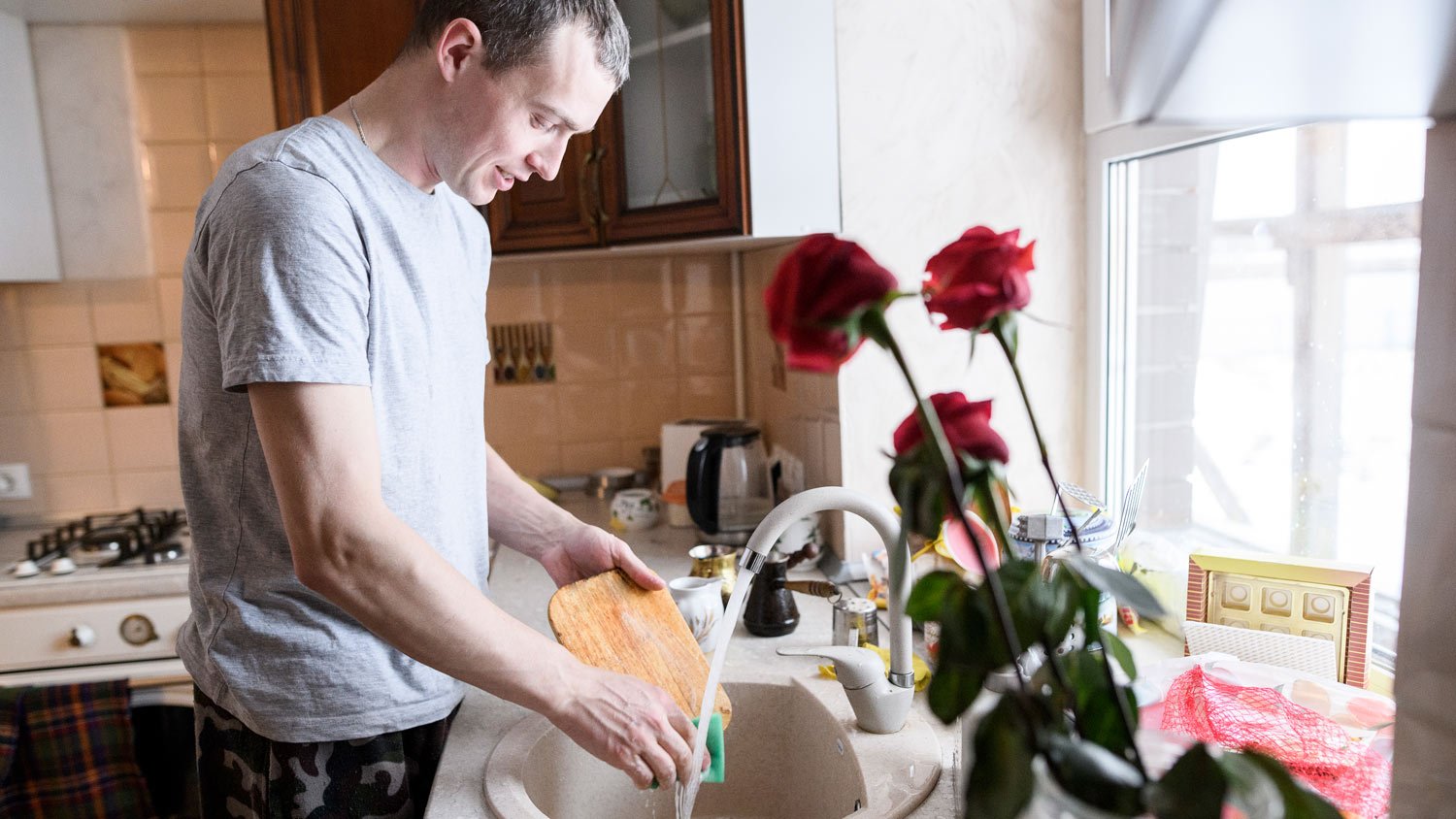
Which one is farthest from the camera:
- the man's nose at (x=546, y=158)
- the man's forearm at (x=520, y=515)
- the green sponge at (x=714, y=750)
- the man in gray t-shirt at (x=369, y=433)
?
the man's forearm at (x=520, y=515)

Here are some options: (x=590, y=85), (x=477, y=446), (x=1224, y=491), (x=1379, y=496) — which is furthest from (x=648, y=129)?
(x=1379, y=496)

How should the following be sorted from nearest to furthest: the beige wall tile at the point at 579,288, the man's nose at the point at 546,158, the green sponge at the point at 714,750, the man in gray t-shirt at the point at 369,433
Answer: the man in gray t-shirt at the point at 369,433
the green sponge at the point at 714,750
the man's nose at the point at 546,158
the beige wall tile at the point at 579,288

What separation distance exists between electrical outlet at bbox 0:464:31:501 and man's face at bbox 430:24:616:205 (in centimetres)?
185

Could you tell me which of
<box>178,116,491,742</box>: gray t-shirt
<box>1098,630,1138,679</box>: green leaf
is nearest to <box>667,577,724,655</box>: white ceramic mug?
<box>178,116,491,742</box>: gray t-shirt

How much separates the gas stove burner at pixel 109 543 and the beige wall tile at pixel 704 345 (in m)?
1.20

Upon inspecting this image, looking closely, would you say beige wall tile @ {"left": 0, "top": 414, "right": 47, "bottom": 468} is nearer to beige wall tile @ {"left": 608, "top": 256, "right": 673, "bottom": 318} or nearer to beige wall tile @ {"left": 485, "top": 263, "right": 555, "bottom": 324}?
beige wall tile @ {"left": 485, "top": 263, "right": 555, "bottom": 324}

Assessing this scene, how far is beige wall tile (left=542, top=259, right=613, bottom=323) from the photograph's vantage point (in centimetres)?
237

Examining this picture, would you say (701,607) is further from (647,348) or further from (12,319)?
(12,319)

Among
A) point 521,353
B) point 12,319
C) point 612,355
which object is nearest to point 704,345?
point 612,355

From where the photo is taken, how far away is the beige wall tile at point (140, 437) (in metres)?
2.35

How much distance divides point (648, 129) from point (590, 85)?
623 mm

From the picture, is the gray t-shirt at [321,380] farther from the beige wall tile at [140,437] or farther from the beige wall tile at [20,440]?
the beige wall tile at [20,440]

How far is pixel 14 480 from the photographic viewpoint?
2328mm

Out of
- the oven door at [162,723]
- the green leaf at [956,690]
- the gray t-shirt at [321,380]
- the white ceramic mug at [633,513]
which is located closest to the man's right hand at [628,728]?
the gray t-shirt at [321,380]
